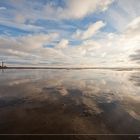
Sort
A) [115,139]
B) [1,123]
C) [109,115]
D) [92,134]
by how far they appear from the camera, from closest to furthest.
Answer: [115,139], [92,134], [1,123], [109,115]

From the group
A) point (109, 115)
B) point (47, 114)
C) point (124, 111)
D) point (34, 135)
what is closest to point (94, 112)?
point (109, 115)

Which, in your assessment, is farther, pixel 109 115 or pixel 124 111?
pixel 124 111

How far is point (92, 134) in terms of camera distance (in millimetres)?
5871

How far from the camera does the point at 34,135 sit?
18.3ft

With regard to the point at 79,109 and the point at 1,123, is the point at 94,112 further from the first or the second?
the point at 1,123

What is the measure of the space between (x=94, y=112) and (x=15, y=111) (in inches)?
156

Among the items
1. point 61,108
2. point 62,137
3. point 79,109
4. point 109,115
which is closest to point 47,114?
point 61,108

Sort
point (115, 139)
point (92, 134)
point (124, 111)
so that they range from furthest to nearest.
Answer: point (124, 111), point (92, 134), point (115, 139)

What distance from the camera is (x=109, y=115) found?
25.7 feet

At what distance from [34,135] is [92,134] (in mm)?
2059

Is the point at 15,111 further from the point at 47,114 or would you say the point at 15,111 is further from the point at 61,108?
the point at 61,108

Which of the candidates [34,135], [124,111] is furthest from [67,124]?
[124,111]

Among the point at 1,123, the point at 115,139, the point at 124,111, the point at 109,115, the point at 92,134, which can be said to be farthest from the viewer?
the point at 124,111

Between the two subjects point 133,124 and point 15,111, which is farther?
point 15,111
